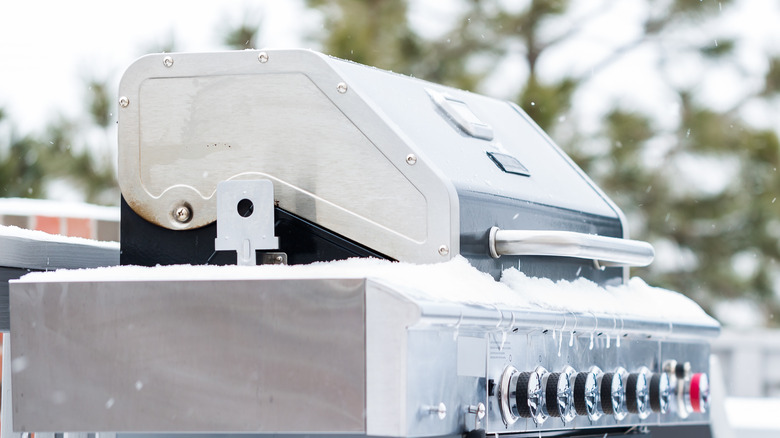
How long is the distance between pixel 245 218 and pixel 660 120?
9.07 metres

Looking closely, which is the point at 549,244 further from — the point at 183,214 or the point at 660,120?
the point at 660,120

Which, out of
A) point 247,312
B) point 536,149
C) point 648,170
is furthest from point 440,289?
point 648,170

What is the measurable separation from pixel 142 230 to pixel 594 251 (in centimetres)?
83

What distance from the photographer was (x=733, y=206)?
1085 cm

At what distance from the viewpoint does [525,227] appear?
8.23ft

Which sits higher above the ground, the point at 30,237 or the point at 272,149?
the point at 272,149

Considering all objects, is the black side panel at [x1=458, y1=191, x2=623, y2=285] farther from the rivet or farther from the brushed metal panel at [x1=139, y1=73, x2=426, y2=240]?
the rivet

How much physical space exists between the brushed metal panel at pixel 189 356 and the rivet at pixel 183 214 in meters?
0.32

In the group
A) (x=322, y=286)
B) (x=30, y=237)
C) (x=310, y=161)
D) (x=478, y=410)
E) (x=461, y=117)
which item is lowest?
(x=478, y=410)

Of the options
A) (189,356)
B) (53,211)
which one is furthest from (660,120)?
(189,356)

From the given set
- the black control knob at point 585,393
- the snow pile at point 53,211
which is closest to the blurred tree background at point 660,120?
the snow pile at point 53,211

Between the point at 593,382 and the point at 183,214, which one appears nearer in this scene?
the point at 183,214

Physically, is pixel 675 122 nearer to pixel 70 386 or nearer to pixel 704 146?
A: pixel 704 146

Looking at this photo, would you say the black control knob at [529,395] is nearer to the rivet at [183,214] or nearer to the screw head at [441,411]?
the screw head at [441,411]
